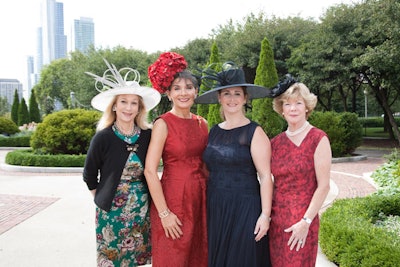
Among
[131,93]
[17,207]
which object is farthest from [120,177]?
[17,207]

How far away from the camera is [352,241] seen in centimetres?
351

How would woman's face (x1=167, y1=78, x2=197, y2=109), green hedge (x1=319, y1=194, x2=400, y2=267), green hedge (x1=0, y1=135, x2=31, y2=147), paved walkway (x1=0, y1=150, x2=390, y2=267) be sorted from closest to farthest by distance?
1. woman's face (x1=167, y1=78, x2=197, y2=109)
2. green hedge (x1=319, y1=194, x2=400, y2=267)
3. paved walkway (x1=0, y1=150, x2=390, y2=267)
4. green hedge (x1=0, y1=135, x2=31, y2=147)

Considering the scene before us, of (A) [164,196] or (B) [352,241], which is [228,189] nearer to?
(A) [164,196]

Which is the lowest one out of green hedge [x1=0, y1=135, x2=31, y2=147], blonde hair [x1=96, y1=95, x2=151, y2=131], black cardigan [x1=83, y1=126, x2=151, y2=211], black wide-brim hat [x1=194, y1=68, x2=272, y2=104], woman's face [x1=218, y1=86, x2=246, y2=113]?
green hedge [x1=0, y1=135, x2=31, y2=147]

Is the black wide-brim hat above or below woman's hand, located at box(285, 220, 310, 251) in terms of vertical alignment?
above

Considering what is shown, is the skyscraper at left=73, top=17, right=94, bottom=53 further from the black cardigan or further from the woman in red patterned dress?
the woman in red patterned dress

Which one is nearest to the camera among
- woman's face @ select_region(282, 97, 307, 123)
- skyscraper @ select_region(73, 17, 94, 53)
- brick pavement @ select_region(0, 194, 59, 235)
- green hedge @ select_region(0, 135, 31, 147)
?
woman's face @ select_region(282, 97, 307, 123)

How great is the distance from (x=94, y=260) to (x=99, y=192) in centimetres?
170

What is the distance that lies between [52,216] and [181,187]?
415cm

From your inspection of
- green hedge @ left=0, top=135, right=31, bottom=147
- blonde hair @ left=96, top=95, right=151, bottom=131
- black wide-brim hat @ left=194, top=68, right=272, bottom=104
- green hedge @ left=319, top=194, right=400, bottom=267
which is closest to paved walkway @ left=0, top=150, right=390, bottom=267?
green hedge @ left=319, top=194, right=400, bottom=267

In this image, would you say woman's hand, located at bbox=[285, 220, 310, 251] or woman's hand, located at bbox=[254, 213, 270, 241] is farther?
woman's hand, located at bbox=[254, 213, 270, 241]

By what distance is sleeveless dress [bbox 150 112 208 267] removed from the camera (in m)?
2.71

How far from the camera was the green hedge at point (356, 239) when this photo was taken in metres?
3.18

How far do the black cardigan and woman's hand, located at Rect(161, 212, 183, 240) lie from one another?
0.45 meters
